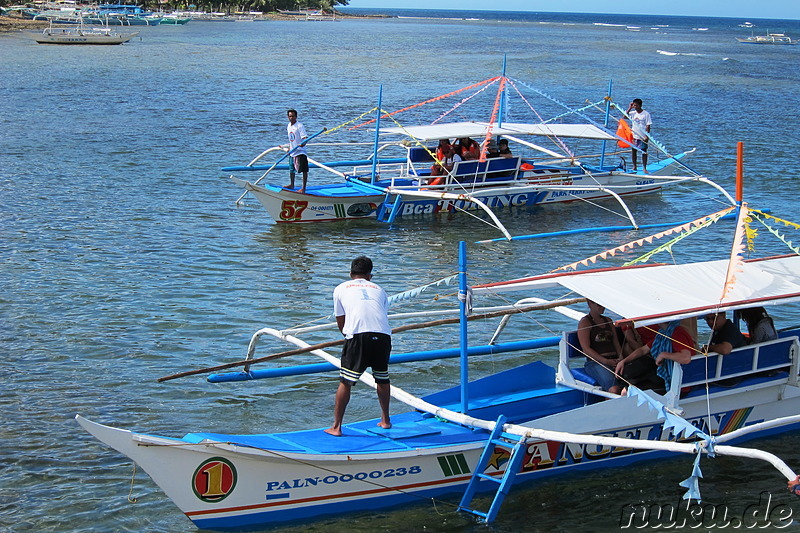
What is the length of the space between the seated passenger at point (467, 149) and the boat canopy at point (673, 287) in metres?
10.8

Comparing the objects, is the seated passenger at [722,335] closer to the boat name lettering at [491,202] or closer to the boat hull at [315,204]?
the boat name lettering at [491,202]

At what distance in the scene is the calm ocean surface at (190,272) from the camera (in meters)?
9.01

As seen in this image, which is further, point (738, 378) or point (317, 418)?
point (317, 418)

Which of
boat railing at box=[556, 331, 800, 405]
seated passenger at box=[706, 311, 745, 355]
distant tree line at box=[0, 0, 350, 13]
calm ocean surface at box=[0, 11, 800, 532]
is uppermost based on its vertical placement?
distant tree line at box=[0, 0, 350, 13]

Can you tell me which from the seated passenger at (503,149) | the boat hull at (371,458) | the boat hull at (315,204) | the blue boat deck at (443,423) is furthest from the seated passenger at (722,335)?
the seated passenger at (503,149)

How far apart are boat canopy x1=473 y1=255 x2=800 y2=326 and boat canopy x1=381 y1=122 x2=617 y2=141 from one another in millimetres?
10306

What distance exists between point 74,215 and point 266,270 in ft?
19.4

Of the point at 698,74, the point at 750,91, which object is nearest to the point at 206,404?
the point at 750,91

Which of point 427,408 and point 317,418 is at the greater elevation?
point 427,408

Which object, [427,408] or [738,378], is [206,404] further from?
[738,378]

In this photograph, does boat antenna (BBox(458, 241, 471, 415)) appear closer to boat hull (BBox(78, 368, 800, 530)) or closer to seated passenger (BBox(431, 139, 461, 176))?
boat hull (BBox(78, 368, 800, 530))

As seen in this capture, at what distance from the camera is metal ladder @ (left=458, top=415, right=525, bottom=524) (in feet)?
26.3

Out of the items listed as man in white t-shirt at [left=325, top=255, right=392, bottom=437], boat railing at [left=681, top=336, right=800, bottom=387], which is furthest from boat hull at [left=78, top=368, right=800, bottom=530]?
man in white t-shirt at [left=325, top=255, right=392, bottom=437]

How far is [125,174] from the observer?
955 inches
